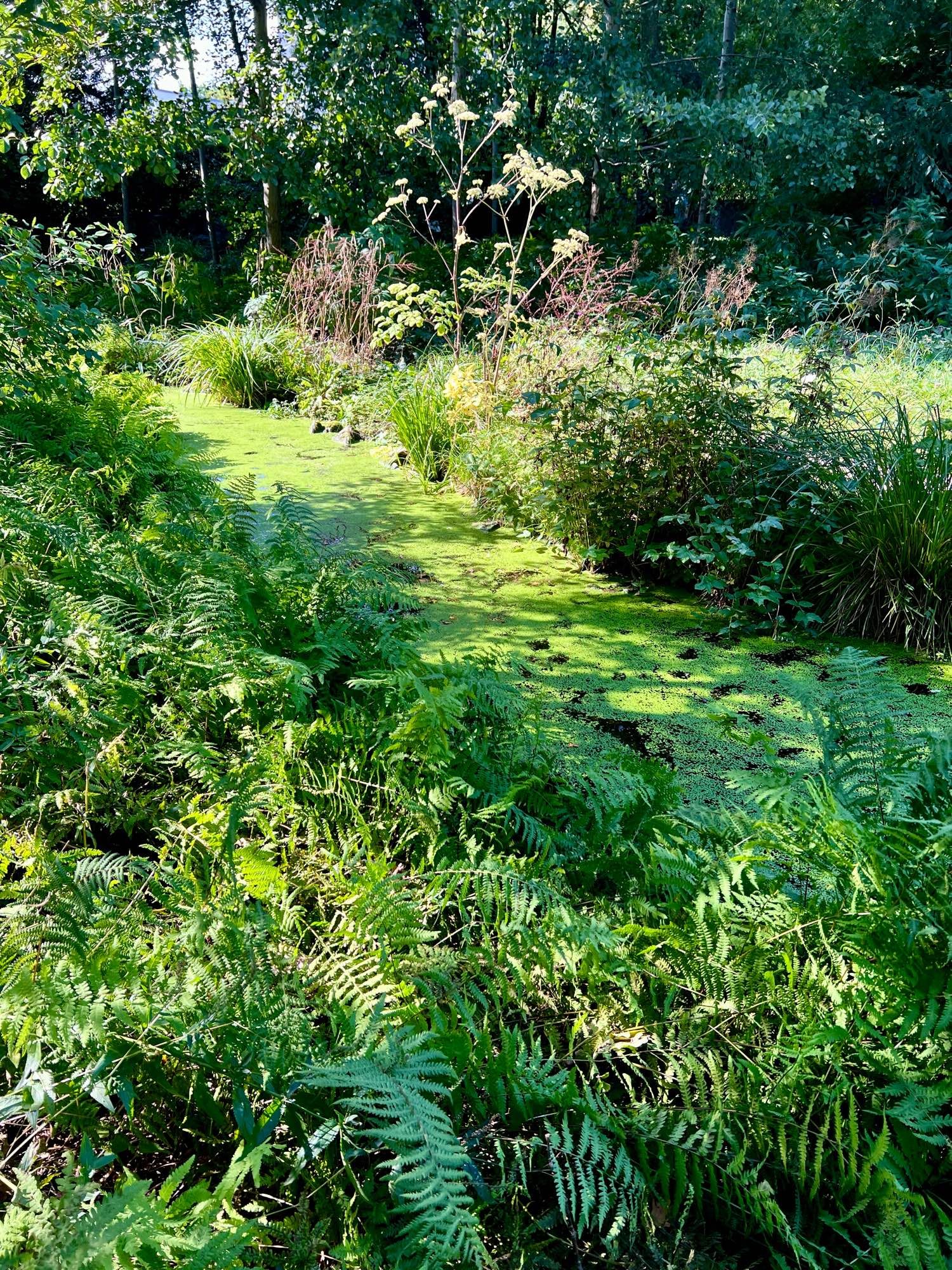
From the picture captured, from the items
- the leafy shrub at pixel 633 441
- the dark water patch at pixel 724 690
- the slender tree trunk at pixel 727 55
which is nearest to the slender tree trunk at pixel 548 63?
the slender tree trunk at pixel 727 55

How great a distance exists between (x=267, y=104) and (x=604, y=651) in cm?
855

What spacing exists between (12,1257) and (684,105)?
11108 mm

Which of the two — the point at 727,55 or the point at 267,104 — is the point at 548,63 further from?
the point at 267,104

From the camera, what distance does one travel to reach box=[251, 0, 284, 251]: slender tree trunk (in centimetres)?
897

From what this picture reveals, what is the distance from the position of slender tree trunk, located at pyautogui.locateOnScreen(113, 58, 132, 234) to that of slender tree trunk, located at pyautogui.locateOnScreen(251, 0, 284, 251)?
1523mm

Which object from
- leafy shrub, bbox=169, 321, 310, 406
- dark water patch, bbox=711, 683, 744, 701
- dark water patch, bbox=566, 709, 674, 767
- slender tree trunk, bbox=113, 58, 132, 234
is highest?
slender tree trunk, bbox=113, 58, 132, 234

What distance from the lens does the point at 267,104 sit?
9.02 m

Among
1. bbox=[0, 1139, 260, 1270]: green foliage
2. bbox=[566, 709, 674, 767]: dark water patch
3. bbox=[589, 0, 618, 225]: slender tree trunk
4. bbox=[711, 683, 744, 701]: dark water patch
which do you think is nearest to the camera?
bbox=[0, 1139, 260, 1270]: green foliage

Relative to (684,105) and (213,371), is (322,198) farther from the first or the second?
(684,105)

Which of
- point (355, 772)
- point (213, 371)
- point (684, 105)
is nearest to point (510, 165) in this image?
point (213, 371)

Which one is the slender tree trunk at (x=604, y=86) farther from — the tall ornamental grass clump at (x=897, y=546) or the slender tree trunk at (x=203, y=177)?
the tall ornamental grass clump at (x=897, y=546)

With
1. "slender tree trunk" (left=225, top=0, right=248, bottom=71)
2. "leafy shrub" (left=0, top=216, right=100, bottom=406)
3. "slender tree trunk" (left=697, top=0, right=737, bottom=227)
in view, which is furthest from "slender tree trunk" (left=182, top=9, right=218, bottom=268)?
"leafy shrub" (left=0, top=216, right=100, bottom=406)

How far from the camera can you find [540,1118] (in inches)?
44.5

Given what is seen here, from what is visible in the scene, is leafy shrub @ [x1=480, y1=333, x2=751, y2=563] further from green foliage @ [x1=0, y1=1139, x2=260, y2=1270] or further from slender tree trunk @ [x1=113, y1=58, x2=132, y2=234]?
slender tree trunk @ [x1=113, y1=58, x2=132, y2=234]
